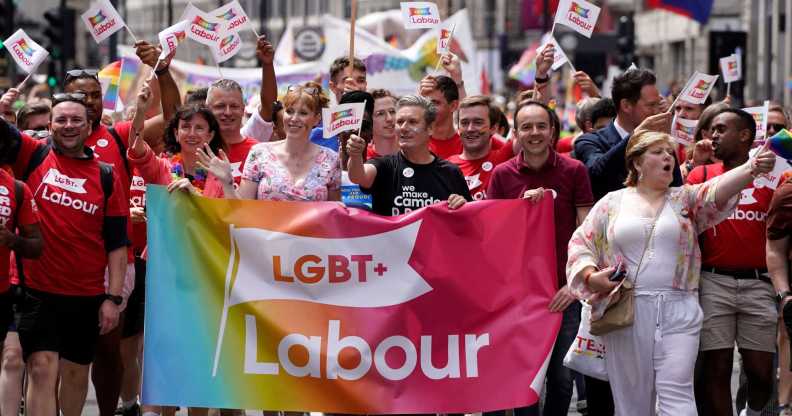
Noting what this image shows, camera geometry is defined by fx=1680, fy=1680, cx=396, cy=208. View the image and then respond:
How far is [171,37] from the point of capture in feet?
32.0

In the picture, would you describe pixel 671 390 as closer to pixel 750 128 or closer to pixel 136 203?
pixel 750 128

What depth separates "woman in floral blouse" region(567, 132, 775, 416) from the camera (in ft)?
24.8

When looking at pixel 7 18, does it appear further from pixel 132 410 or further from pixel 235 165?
pixel 235 165

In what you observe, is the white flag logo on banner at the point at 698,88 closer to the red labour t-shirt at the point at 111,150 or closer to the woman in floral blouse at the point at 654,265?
the woman in floral blouse at the point at 654,265

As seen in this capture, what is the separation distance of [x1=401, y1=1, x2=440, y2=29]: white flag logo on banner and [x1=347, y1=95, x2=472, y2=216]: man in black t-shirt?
3.01m

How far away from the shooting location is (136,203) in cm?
952

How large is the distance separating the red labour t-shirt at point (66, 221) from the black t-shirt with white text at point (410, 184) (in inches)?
53.9

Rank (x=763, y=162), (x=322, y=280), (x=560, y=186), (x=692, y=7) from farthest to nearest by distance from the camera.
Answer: (x=692, y=7) → (x=560, y=186) → (x=322, y=280) → (x=763, y=162)

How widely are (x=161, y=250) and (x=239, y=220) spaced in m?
0.41

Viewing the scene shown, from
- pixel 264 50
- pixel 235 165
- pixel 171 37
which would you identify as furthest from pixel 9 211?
pixel 264 50

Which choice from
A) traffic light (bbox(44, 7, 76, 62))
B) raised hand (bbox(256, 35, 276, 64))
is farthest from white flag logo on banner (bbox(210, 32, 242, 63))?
traffic light (bbox(44, 7, 76, 62))

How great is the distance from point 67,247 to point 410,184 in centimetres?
169

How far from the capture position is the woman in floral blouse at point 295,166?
820 cm

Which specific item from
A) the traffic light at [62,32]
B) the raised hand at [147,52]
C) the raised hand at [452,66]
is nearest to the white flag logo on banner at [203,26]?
the raised hand at [147,52]
